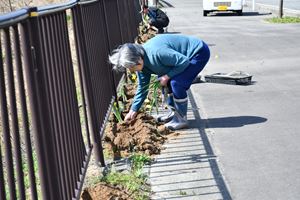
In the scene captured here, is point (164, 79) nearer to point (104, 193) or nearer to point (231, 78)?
point (104, 193)

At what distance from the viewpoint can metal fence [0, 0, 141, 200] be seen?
9.03ft

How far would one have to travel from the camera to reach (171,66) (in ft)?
20.4

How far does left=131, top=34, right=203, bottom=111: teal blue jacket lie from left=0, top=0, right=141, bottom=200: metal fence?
0.67 meters

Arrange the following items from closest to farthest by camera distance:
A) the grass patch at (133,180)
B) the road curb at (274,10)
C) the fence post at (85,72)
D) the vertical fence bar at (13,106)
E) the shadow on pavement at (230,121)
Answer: the vertical fence bar at (13,106)
the grass patch at (133,180)
the fence post at (85,72)
the shadow on pavement at (230,121)
the road curb at (274,10)

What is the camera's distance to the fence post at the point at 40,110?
301 centimetres

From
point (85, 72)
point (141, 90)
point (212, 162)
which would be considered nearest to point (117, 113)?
point (141, 90)

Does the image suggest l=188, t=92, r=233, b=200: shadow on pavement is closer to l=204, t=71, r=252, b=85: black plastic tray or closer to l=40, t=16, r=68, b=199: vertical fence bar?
l=40, t=16, r=68, b=199: vertical fence bar

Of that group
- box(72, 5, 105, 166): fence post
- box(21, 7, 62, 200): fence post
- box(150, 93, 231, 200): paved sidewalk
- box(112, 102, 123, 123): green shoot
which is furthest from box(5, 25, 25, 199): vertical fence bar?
box(112, 102, 123, 123): green shoot

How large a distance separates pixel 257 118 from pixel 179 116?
1069 millimetres

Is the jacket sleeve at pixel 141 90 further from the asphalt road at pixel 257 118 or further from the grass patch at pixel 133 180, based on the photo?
the grass patch at pixel 133 180

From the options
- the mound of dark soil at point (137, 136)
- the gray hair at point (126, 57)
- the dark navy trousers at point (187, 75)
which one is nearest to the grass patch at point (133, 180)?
the mound of dark soil at point (137, 136)

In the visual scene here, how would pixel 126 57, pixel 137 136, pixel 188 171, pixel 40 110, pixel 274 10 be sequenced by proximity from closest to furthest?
1. pixel 40 110
2. pixel 188 171
3. pixel 126 57
4. pixel 137 136
5. pixel 274 10

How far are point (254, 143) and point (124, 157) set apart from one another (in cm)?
142

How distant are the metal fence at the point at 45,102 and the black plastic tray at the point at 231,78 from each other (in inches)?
149
